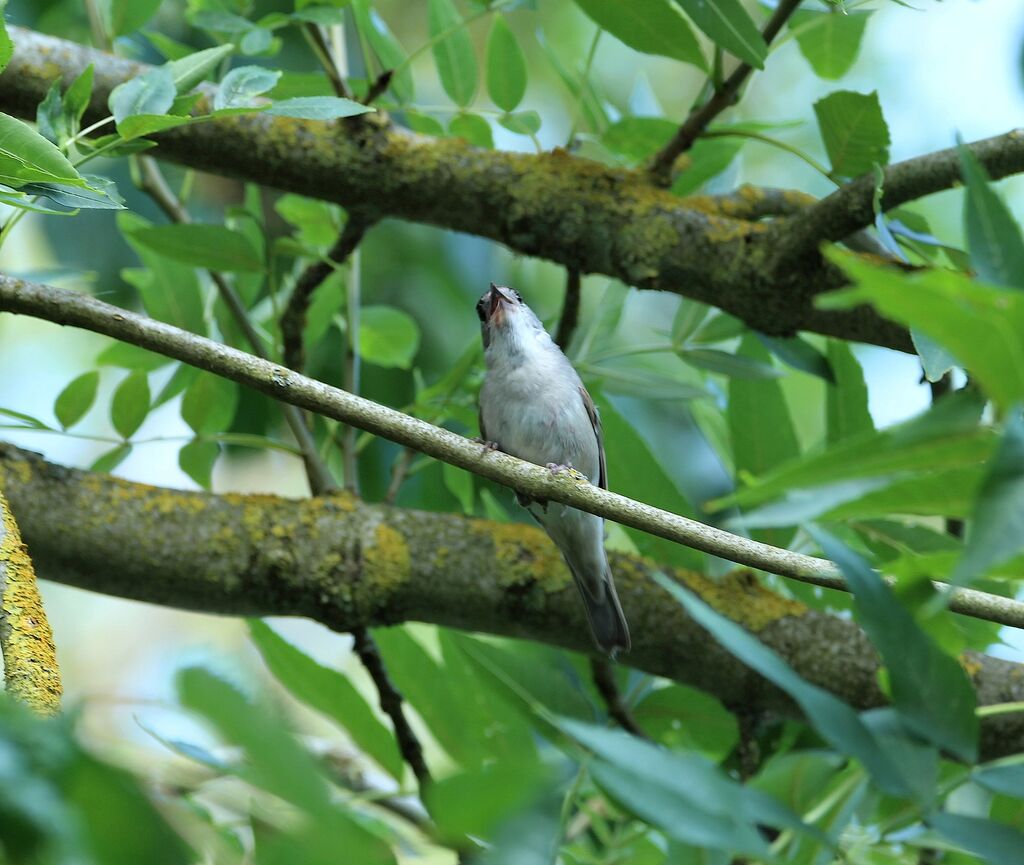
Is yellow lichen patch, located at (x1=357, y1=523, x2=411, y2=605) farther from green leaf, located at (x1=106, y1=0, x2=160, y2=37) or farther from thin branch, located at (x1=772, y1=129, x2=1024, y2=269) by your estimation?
green leaf, located at (x1=106, y1=0, x2=160, y2=37)

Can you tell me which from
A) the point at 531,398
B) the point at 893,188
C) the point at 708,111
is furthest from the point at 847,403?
the point at 531,398

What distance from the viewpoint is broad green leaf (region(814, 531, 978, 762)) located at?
1.45m

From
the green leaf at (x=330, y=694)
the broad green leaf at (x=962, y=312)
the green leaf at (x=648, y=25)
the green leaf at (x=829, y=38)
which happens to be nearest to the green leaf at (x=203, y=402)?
the green leaf at (x=330, y=694)

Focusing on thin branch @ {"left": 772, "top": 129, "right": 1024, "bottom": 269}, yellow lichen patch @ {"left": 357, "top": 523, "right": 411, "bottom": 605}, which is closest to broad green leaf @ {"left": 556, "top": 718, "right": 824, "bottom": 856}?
yellow lichen patch @ {"left": 357, "top": 523, "right": 411, "bottom": 605}

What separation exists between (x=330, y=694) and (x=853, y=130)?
2257 mm

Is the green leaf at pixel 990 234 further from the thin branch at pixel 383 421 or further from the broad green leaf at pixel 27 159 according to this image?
the broad green leaf at pixel 27 159

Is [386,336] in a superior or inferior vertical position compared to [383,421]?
inferior

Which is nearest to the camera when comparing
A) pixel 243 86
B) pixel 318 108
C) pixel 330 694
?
pixel 318 108

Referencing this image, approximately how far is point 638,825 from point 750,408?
1.36 metres

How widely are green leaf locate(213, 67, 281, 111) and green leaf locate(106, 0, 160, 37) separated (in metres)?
1.39

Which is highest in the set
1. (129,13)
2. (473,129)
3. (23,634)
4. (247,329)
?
(129,13)

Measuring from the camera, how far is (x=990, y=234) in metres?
1.21

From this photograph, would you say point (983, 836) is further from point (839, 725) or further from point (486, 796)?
point (486, 796)

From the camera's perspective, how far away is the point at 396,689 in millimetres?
3375
